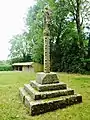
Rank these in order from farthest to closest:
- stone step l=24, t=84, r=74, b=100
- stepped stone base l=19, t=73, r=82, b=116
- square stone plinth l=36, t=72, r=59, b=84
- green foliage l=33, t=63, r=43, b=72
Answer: green foliage l=33, t=63, r=43, b=72 < square stone plinth l=36, t=72, r=59, b=84 < stone step l=24, t=84, r=74, b=100 < stepped stone base l=19, t=73, r=82, b=116

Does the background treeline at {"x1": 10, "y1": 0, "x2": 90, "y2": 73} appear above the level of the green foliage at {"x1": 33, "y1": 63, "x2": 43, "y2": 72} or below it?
above

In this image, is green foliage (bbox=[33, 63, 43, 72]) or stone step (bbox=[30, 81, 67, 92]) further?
green foliage (bbox=[33, 63, 43, 72])

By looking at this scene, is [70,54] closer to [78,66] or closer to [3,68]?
[78,66]

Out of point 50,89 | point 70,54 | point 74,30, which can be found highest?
point 74,30

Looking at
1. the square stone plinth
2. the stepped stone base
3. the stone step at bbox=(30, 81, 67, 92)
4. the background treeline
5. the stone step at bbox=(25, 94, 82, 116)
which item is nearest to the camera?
the stone step at bbox=(25, 94, 82, 116)

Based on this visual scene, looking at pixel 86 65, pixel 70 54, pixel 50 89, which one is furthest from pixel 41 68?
pixel 50 89

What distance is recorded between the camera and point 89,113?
263 inches

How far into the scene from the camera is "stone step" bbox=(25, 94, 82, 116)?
677 centimetres

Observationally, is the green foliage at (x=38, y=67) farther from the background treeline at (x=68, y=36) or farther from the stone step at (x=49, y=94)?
the stone step at (x=49, y=94)

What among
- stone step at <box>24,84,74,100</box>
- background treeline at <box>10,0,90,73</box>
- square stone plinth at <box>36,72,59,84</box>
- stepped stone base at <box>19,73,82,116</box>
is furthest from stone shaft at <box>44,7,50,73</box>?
background treeline at <box>10,0,90,73</box>

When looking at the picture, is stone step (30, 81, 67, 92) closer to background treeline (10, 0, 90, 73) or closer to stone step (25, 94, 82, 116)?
stone step (25, 94, 82, 116)

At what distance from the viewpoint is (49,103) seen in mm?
7090

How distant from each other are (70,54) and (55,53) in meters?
3.18

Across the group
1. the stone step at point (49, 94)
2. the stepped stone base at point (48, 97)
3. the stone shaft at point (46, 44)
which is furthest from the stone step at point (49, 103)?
the stone shaft at point (46, 44)
